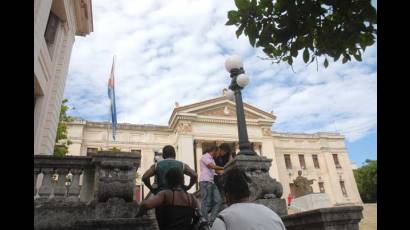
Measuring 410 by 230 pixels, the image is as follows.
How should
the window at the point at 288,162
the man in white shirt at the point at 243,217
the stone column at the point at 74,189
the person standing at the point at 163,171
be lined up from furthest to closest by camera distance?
the window at the point at 288,162
the stone column at the point at 74,189
the person standing at the point at 163,171
the man in white shirt at the point at 243,217

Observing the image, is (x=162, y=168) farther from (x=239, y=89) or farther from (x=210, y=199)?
(x=239, y=89)

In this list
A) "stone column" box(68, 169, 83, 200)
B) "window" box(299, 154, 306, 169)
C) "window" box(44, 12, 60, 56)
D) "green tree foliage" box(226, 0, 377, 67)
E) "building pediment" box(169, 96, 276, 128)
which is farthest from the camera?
"window" box(299, 154, 306, 169)

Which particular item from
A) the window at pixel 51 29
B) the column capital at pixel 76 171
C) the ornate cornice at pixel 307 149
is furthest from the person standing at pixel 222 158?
the ornate cornice at pixel 307 149

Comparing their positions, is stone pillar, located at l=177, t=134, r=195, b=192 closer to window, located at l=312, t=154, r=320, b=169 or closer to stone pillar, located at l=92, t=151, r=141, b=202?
window, located at l=312, t=154, r=320, b=169

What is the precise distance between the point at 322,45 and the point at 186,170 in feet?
8.43

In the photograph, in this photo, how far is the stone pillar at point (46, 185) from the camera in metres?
4.78

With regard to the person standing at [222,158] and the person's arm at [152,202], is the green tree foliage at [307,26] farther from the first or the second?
the person standing at [222,158]

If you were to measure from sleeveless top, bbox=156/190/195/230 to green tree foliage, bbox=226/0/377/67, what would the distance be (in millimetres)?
2145

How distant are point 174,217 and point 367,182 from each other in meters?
49.5

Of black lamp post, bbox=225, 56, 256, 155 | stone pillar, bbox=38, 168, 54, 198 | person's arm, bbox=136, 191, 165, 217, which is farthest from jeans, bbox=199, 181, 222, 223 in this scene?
stone pillar, bbox=38, 168, 54, 198

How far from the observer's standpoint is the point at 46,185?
4.86 metres

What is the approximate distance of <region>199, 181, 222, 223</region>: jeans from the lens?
553 centimetres

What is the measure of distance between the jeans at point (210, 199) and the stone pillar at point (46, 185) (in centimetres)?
268
